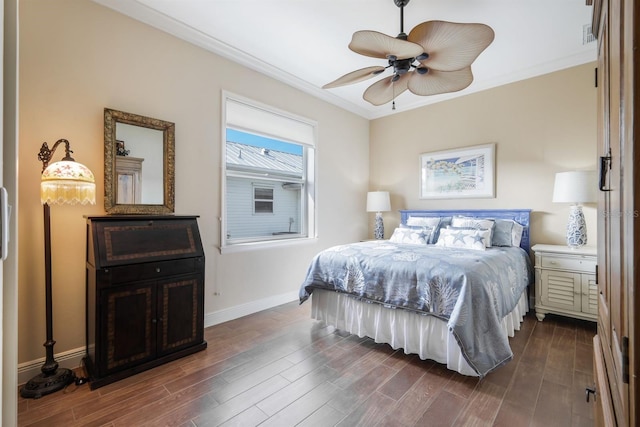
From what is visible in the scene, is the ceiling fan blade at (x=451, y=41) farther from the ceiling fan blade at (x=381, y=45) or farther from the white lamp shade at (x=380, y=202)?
the white lamp shade at (x=380, y=202)

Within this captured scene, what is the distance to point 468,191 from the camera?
4180mm

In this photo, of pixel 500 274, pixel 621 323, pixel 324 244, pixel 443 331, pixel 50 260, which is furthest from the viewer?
pixel 324 244

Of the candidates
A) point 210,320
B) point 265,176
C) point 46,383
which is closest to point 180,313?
point 210,320

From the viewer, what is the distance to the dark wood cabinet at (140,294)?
207 cm

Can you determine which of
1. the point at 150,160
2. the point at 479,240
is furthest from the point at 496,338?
the point at 150,160

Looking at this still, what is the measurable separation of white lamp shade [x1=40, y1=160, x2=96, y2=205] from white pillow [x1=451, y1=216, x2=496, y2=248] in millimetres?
3801

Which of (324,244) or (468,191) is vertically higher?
(468,191)

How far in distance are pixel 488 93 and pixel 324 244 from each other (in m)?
3.09

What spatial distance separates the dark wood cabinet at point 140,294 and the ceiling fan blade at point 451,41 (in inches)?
90.9

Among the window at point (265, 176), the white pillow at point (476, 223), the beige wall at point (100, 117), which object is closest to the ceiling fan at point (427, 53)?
the window at point (265, 176)

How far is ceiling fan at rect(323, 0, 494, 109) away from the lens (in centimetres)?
187

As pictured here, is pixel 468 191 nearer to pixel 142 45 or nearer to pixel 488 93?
pixel 488 93

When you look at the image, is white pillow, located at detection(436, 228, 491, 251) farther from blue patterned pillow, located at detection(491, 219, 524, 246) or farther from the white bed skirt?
the white bed skirt

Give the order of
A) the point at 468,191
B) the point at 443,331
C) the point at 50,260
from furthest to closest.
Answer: the point at 468,191
the point at 443,331
the point at 50,260
